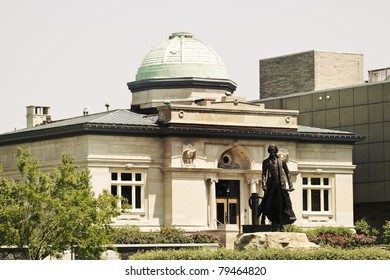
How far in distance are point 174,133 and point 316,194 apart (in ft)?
46.3

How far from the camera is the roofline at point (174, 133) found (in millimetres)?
99438

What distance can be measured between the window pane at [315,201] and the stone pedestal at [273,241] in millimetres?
47267

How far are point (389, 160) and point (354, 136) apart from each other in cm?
665

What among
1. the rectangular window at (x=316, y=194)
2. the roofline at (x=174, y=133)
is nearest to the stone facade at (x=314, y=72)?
the roofline at (x=174, y=133)

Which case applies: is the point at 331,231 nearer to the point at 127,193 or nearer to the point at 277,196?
the point at 127,193

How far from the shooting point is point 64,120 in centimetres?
11369

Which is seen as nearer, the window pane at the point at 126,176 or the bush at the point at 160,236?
the bush at the point at 160,236

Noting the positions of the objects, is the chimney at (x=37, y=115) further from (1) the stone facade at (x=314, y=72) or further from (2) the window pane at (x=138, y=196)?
(2) the window pane at (x=138, y=196)

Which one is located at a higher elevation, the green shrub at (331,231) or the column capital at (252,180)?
the column capital at (252,180)

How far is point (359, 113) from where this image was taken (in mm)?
A: 118000

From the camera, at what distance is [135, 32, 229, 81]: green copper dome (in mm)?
111875

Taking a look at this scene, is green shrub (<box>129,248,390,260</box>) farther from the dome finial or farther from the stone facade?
the stone facade
